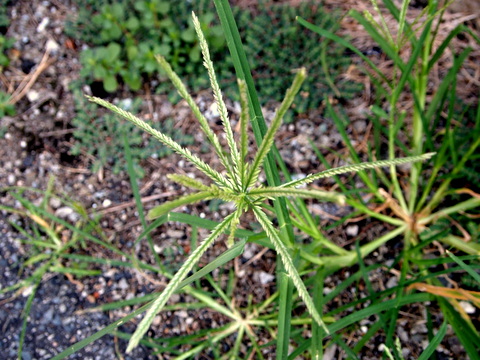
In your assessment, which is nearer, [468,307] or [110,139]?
[468,307]

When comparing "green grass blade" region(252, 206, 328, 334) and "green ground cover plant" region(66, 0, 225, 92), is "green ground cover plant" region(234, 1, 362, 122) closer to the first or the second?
"green ground cover plant" region(66, 0, 225, 92)

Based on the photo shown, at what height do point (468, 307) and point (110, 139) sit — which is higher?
point (110, 139)

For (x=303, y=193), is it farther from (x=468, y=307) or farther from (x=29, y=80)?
(x=29, y=80)

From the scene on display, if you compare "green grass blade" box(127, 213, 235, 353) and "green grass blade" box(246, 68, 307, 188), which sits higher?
"green grass blade" box(246, 68, 307, 188)

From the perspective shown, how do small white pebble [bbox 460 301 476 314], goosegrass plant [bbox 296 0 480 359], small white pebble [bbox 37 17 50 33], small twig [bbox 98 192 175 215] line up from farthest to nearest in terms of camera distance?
1. small white pebble [bbox 37 17 50 33]
2. small twig [bbox 98 192 175 215]
3. small white pebble [bbox 460 301 476 314]
4. goosegrass plant [bbox 296 0 480 359]

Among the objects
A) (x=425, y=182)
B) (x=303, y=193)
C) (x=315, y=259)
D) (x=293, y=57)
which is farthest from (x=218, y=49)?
(x=303, y=193)

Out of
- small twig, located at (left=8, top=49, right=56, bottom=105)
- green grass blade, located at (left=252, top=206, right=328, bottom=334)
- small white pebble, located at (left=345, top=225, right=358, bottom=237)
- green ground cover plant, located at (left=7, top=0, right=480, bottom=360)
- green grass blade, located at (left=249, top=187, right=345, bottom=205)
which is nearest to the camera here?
green grass blade, located at (left=249, top=187, right=345, bottom=205)

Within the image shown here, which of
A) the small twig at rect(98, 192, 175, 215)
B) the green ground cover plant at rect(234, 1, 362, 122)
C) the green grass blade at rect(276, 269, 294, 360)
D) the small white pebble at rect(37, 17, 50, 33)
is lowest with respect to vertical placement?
the small twig at rect(98, 192, 175, 215)

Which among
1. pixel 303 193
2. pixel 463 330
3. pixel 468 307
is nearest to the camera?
pixel 303 193

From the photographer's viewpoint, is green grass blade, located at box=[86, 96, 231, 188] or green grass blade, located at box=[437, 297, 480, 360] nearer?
green grass blade, located at box=[86, 96, 231, 188]

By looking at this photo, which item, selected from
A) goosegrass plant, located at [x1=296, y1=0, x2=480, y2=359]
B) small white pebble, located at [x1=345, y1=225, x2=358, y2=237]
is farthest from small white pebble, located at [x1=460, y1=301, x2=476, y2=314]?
small white pebble, located at [x1=345, y1=225, x2=358, y2=237]

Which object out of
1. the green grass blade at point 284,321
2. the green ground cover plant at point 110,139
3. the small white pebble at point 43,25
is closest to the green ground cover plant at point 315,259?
the green grass blade at point 284,321
